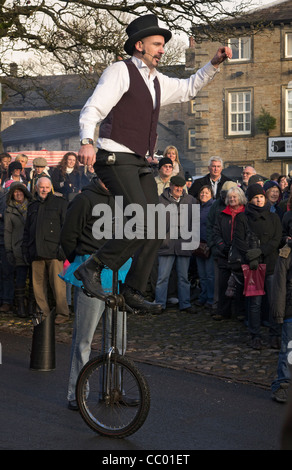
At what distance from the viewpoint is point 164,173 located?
A: 43.5 ft

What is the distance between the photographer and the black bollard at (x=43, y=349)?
342 inches

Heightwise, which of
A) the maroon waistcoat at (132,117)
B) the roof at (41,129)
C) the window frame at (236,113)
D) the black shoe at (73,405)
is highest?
the roof at (41,129)

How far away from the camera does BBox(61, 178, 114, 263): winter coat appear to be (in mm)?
6812

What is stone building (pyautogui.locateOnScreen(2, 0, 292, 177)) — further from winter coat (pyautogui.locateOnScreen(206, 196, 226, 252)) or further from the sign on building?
winter coat (pyautogui.locateOnScreen(206, 196, 226, 252))

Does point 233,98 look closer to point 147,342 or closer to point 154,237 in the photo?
point 147,342

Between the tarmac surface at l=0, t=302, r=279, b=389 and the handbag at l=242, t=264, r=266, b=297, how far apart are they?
63 cm

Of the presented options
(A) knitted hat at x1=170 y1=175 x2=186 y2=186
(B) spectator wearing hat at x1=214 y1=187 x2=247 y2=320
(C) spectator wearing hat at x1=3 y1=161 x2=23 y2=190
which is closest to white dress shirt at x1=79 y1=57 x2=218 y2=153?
(B) spectator wearing hat at x1=214 y1=187 x2=247 y2=320

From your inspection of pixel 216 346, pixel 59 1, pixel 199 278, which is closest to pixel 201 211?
pixel 199 278

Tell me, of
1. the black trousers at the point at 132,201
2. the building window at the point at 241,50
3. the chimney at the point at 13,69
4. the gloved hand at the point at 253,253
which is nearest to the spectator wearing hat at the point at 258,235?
the gloved hand at the point at 253,253

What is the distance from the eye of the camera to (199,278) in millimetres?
13352

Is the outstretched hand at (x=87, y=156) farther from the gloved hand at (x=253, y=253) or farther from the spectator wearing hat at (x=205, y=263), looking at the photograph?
the spectator wearing hat at (x=205, y=263)

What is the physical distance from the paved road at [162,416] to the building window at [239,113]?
32.8m

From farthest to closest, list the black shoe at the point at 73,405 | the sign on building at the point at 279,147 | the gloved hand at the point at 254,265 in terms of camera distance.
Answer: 1. the sign on building at the point at 279,147
2. the gloved hand at the point at 254,265
3. the black shoe at the point at 73,405

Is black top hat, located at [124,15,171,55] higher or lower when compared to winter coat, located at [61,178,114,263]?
higher
